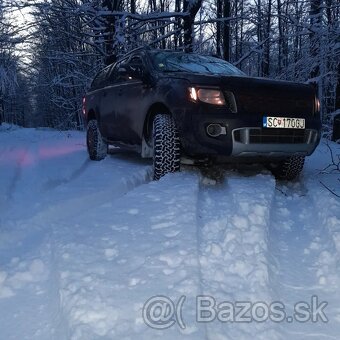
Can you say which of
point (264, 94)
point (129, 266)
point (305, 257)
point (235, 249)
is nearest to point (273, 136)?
point (264, 94)

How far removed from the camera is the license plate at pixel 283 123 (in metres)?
4.65

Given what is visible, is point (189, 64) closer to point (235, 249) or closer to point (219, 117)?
point (219, 117)

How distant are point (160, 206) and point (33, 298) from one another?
5.21 feet

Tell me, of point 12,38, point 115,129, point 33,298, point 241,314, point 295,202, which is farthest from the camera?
point 12,38

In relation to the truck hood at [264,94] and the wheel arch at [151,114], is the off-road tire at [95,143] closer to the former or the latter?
the wheel arch at [151,114]

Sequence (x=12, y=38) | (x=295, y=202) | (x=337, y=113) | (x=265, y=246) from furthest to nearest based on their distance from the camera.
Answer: (x=12, y=38) → (x=337, y=113) → (x=295, y=202) → (x=265, y=246)

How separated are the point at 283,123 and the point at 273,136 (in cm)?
20

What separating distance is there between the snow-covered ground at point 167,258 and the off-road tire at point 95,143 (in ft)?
8.43

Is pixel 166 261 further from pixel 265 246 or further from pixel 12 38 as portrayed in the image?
pixel 12 38

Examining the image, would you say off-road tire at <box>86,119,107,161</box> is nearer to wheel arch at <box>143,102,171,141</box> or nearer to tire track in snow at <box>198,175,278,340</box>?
wheel arch at <box>143,102,171,141</box>

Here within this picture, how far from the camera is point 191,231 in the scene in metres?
3.17

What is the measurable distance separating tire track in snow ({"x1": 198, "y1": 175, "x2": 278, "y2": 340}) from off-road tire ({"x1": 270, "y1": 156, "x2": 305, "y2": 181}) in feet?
3.04

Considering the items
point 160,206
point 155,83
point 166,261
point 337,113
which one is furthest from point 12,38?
point 166,261

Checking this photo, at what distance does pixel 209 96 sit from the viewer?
15.1 feet
